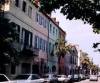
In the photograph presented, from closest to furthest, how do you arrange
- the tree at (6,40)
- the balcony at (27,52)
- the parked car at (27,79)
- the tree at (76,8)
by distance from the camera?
the tree at (76,8) < the tree at (6,40) < the parked car at (27,79) < the balcony at (27,52)

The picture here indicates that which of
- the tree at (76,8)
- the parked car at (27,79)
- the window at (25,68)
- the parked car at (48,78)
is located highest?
the tree at (76,8)

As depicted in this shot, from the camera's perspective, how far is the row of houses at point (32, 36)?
3409 cm

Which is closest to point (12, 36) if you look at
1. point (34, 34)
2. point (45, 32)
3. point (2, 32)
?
point (2, 32)

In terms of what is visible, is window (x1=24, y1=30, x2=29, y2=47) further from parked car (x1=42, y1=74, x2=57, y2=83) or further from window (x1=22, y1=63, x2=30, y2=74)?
parked car (x1=42, y1=74, x2=57, y2=83)

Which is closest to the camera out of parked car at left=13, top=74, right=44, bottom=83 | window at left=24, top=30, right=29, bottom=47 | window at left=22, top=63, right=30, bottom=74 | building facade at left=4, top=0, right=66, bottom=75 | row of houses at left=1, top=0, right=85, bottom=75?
parked car at left=13, top=74, right=44, bottom=83

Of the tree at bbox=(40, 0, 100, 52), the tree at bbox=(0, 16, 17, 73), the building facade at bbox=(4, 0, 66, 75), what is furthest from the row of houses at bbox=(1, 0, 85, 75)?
the tree at bbox=(40, 0, 100, 52)

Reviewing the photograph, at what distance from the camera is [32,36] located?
4078 cm

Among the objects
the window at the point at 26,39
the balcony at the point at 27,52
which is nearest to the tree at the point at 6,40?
the balcony at the point at 27,52

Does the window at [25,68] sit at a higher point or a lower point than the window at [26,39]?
lower

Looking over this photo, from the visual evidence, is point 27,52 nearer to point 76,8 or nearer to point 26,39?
point 26,39

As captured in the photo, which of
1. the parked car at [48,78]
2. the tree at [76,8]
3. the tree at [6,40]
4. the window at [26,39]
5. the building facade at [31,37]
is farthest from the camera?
the window at [26,39]

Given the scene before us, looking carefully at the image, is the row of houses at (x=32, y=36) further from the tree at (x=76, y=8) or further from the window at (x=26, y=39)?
the tree at (x=76, y=8)

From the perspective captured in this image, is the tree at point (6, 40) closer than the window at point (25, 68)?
Yes

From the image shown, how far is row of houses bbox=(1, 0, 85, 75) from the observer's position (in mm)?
34094
